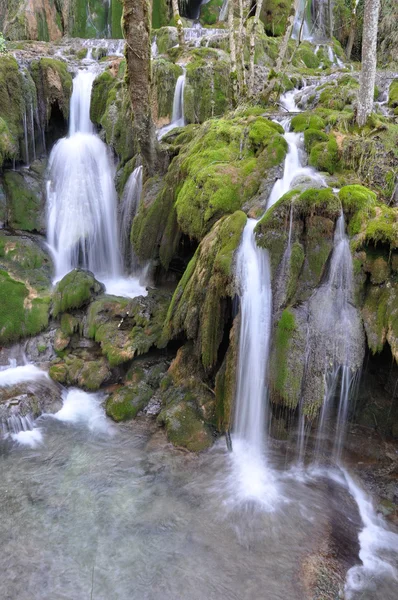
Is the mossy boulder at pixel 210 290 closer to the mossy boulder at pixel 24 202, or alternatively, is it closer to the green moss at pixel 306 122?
the green moss at pixel 306 122

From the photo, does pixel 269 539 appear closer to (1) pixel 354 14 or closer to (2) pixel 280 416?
(2) pixel 280 416

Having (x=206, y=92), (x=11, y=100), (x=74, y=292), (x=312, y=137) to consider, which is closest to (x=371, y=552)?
(x=312, y=137)

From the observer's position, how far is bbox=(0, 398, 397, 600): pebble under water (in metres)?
4.24

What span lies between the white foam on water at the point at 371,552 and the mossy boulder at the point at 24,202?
10312mm

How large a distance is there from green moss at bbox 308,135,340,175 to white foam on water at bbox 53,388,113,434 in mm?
5796

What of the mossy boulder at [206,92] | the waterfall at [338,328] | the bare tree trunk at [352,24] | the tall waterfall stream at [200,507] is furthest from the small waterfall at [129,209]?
the bare tree trunk at [352,24]

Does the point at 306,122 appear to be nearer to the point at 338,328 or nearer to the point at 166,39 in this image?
the point at 338,328

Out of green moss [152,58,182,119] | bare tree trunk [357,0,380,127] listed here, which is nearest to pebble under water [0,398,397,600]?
bare tree trunk [357,0,380,127]

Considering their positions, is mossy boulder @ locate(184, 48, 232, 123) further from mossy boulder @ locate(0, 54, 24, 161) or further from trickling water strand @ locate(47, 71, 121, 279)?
mossy boulder @ locate(0, 54, 24, 161)

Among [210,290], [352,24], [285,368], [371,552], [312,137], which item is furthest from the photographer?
[352,24]

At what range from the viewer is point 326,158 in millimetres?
7223

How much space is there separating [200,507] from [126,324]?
4.26 meters

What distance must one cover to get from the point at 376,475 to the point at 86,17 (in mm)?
25197

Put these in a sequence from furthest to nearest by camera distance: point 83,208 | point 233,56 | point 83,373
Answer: point 83,208
point 233,56
point 83,373
